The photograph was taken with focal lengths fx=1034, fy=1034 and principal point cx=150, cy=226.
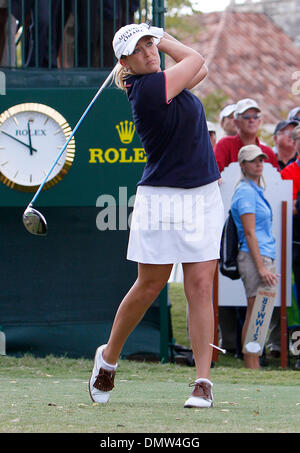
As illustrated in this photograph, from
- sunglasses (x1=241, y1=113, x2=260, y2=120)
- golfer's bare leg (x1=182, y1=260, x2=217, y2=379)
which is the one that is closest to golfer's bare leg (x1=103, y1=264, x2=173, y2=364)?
golfer's bare leg (x1=182, y1=260, x2=217, y2=379)

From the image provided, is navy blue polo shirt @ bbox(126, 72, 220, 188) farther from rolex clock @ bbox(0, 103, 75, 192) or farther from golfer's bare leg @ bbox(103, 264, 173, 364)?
Answer: rolex clock @ bbox(0, 103, 75, 192)

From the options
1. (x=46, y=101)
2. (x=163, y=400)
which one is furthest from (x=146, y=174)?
(x=46, y=101)

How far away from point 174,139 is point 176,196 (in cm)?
29

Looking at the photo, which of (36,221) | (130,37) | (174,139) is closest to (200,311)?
(174,139)

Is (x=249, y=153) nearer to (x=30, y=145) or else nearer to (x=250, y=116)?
(x=250, y=116)

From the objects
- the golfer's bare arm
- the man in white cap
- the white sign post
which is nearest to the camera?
the golfer's bare arm

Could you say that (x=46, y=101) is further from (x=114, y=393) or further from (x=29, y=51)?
(x=114, y=393)

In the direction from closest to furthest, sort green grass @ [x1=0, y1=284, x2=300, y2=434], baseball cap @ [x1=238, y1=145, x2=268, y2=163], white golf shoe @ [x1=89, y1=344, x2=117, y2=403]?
green grass @ [x1=0, y1=284, x2=300, y2=434]
white golf shoe @ [x1=89, y1=344, x2=117, y2=403]
baseball cap @ [x1=238, y1=145, x2=268, y2=163]

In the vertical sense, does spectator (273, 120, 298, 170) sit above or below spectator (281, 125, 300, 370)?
above

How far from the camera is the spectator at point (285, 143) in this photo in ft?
34.6

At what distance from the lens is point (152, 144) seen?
17.6ft

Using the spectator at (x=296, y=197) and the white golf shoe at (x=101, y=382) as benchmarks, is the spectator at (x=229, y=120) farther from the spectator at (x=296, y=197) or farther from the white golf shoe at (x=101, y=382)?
the white golf shoe at (x=101, y=382)

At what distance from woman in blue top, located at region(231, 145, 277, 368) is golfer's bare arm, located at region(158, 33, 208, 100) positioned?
3285 mm

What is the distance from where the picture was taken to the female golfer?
527 cm
